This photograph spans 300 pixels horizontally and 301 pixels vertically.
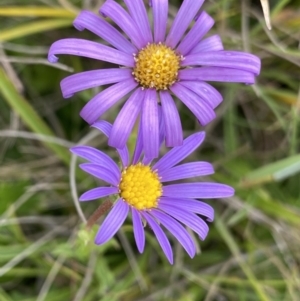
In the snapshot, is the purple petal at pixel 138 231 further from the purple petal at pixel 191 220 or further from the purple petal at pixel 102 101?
the purple petal at pixel 102 101

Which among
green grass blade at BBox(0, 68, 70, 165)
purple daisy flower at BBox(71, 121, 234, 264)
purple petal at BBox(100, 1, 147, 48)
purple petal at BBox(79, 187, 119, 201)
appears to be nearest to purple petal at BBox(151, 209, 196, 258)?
purple daisy flower at BBox(71, 121, 234, 264)

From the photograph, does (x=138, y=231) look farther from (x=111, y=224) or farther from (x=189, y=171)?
(x=189, y=171)

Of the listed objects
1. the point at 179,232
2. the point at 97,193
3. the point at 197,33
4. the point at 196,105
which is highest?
the point at 197,33

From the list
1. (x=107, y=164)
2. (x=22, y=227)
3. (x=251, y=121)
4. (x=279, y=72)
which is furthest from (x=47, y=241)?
(x=279, y=72)

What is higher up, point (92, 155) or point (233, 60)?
point (233, 60)

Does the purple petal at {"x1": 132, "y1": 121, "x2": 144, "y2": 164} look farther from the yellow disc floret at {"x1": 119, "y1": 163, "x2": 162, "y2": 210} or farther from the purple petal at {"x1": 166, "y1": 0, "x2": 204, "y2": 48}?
the purple petal at {"x1": 166, "y1": 0, "x2": 204, "y2": 48}

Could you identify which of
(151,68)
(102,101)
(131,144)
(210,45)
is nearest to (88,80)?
(102,101)
